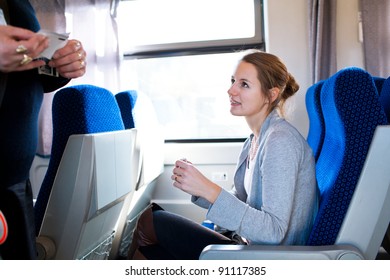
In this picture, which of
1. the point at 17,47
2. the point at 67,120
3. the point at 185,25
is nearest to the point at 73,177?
the point at 67,120

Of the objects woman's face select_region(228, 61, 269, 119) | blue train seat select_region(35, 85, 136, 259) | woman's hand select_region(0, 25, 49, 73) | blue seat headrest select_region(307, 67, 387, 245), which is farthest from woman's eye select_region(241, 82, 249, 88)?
woman's hand select_region(0, 25, 49, 73)

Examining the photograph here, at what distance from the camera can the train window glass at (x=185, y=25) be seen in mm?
2684

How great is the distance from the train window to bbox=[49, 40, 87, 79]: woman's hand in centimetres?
179

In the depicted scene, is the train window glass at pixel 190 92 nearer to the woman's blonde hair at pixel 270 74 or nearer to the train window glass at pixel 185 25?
the train window glass at pixel 185 25

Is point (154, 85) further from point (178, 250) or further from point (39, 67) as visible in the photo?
point (39, 67)

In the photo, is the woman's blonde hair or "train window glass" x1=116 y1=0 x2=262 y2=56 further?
"train window glass" x1=116 y1=0 x2=262 y2=56

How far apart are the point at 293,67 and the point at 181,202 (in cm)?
117

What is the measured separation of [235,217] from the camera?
3.30 ft

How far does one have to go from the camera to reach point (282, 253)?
933 millimetres

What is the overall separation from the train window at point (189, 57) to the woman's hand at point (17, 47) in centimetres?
201

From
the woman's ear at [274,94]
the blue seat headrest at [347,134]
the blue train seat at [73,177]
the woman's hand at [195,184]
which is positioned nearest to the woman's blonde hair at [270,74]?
the woman's ear at [274,94]

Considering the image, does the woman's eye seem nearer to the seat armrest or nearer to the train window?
the seat armrest

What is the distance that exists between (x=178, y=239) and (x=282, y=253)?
1.40 ft

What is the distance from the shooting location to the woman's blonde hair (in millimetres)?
1257
